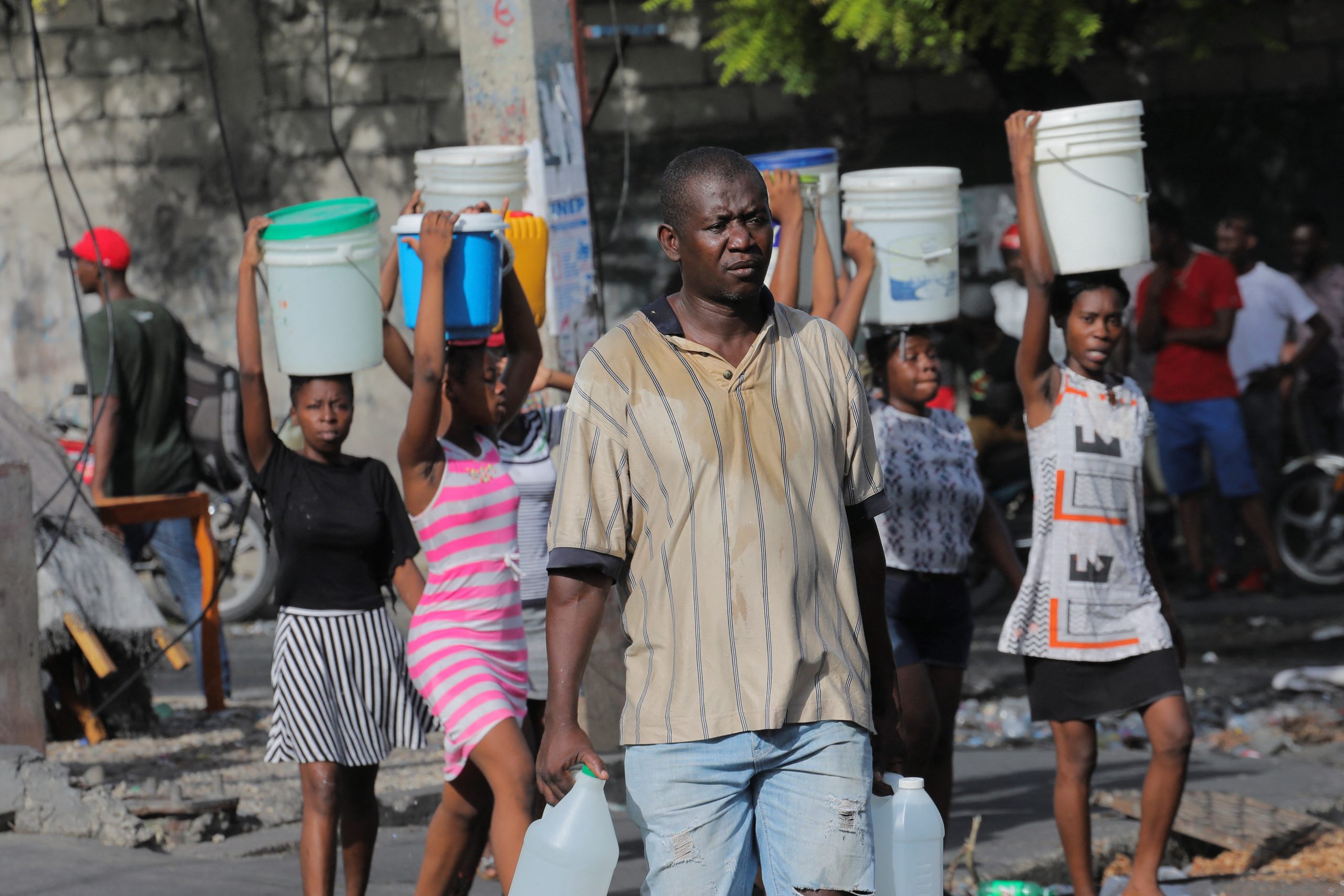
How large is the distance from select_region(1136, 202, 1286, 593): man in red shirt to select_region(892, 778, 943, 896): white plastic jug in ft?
23.0

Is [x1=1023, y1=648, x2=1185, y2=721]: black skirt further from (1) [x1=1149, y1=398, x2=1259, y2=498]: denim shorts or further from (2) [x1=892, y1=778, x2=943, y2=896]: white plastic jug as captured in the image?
(1) [x1=1149, y1=398, x2=1259, y2=498]: denim shorts

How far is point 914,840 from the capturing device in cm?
328

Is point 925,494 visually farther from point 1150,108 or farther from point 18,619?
point 1150,108

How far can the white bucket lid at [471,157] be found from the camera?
540 centimetres

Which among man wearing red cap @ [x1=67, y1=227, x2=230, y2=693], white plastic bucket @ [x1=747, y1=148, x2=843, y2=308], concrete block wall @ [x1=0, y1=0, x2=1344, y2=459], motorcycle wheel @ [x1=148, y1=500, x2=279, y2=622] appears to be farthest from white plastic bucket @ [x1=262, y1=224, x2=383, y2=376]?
concrete block wall @ [x1=0, y1=0, x2=1344, y2=459]

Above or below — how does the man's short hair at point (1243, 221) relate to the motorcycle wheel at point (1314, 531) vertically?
above

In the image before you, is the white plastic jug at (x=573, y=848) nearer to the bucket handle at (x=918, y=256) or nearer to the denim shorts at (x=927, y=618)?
the denim shorts at (x=927, y=618)

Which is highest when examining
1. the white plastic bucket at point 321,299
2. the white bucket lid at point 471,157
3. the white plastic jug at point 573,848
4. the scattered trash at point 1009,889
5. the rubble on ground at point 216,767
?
the white bucket lid at point 471,157

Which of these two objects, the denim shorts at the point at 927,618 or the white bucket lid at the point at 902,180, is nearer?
the denim shorts at the point at 927,618

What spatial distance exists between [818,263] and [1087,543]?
1.21 metres

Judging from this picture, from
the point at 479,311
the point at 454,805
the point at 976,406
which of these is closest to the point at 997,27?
the point at 976,406

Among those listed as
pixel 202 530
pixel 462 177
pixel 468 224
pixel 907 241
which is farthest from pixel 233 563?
pixel 468 224

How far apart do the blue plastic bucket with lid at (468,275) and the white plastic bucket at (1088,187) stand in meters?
1.57

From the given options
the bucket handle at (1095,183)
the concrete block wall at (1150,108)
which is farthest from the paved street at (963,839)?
the concrete block wall at (1150,108)
